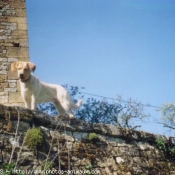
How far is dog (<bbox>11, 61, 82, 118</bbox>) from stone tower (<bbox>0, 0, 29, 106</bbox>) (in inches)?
Result: 96.7

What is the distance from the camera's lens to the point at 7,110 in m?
4.37

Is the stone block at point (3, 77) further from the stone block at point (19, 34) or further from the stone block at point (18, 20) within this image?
the stone block at point (18, 20)

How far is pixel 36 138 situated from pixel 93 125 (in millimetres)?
1246

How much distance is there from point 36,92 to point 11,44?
144 inches

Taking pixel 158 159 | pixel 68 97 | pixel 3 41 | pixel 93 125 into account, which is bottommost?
pixel 158 159

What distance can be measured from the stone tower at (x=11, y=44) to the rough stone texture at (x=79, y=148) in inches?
118

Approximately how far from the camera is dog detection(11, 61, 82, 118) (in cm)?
497

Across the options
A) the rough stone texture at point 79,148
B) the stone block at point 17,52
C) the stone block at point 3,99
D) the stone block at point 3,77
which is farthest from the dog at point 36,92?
the stone block at point 17,52

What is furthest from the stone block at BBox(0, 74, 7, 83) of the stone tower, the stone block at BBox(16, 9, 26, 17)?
the stone block at BBox(16, 9, 26, 17)

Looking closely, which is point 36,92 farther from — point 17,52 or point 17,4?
point 17,4

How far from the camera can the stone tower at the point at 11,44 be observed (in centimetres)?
771

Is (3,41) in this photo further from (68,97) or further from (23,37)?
(68,97)

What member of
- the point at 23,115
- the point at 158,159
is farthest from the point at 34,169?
the point at 158,159

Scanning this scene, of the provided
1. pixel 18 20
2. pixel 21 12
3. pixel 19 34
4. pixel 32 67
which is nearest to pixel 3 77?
pixel 19 34
